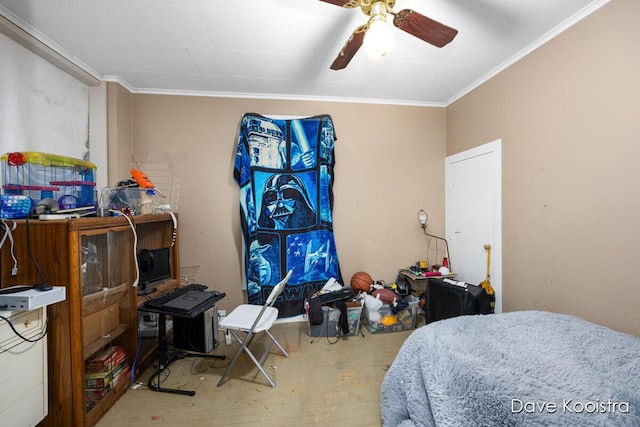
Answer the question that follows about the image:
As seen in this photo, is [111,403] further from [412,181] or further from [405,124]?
[405,124]

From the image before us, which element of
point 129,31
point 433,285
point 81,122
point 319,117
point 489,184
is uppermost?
point 129,31

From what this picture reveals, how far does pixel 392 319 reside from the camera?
2688 millimetres

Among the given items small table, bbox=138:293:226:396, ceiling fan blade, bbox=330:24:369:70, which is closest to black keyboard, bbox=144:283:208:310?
small table, bbox=138:293:226:396

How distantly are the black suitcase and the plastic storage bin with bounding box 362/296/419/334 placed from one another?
0.17m

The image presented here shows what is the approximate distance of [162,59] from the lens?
221 cm

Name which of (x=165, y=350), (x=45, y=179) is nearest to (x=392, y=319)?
(x=165, y=350)

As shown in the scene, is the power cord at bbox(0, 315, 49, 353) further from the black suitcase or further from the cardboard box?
the black suitcase

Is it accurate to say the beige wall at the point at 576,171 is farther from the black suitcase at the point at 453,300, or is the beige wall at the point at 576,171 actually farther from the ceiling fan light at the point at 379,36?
the ceiling fan light at the point at 379,36

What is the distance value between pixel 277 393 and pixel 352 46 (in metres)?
2.39

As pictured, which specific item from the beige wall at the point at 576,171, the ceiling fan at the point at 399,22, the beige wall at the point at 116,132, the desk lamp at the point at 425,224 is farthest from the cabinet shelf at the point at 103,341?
the beige wall at the point at 576,171

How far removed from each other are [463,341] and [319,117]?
2488mm

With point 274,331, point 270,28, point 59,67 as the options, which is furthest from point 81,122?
point 274,331

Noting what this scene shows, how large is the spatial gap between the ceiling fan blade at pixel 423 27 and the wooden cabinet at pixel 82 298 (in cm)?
209

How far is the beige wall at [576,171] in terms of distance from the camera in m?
1.53
